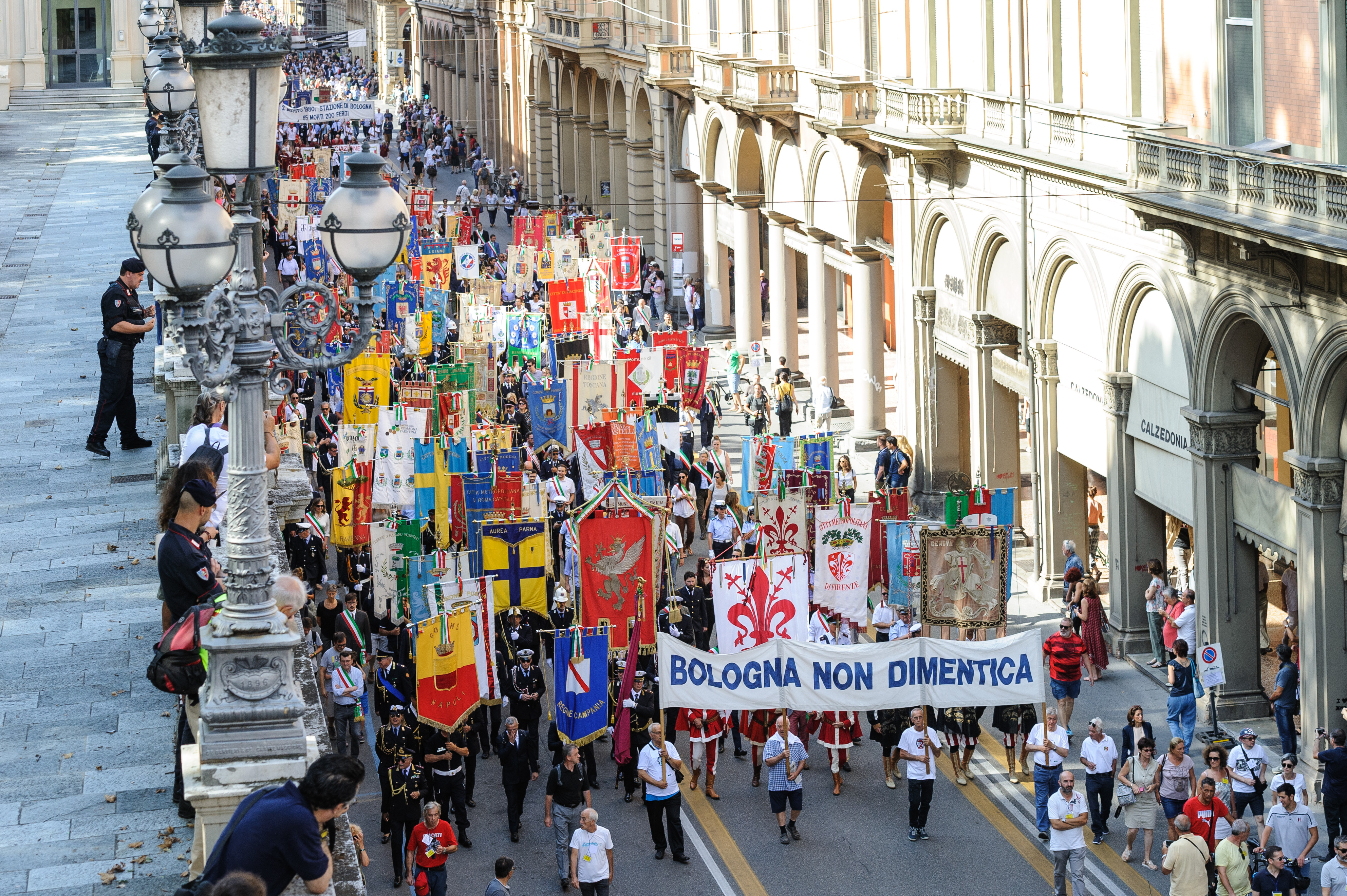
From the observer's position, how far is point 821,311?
3966 cm

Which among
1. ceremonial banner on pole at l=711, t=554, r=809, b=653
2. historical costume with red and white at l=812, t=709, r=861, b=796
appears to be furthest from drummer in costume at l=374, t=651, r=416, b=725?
historical costume with red and white at l=812, t=709, r=861, b=796

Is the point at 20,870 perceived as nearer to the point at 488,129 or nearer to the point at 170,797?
the point at 170,797

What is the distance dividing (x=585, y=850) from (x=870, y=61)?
74.8ft

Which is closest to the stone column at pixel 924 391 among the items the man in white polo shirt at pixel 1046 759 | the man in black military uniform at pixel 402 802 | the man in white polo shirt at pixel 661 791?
the man in white polo shirt at pixel 1046 759

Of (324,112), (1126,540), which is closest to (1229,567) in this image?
(1126,540)

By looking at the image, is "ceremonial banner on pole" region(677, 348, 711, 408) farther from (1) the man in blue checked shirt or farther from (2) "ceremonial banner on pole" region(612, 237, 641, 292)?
(1) the man in blue checked shirt

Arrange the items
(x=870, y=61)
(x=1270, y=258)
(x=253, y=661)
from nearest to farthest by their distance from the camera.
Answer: (x=253, y=661)
(x=1270, y=258)
(x=870, y=61)

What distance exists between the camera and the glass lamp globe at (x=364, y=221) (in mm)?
10391

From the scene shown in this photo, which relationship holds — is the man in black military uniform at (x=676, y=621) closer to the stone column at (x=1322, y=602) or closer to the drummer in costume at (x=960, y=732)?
the drummer in costume at (x=960, y=732)

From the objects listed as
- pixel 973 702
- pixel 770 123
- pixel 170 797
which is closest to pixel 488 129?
pixel 770 123

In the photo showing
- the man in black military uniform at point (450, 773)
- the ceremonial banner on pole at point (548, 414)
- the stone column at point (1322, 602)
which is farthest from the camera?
the ceremonial banner on pole at point (548, 414)

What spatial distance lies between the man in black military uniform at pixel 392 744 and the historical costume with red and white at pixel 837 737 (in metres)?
4.42

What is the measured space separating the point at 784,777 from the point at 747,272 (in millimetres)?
27808

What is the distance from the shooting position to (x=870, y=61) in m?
36.0
